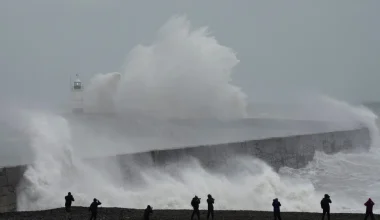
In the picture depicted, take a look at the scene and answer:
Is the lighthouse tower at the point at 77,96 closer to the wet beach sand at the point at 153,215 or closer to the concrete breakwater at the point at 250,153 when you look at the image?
the concrete breakwater at the point at 250,153

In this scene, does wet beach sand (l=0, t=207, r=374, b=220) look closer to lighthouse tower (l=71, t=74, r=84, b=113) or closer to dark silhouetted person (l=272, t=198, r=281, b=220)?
dark silhouetted person (l=272, t=198, r=281, b=220)

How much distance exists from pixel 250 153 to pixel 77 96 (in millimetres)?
24255

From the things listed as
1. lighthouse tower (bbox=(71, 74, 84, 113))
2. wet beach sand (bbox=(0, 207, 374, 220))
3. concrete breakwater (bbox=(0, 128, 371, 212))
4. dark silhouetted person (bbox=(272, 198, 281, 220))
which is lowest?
wet beach sand (bbox=(0, 207, 374, 220))

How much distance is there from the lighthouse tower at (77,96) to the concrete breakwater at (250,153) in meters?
22.1

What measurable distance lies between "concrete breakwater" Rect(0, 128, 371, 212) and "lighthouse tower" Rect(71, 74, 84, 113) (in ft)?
72.5

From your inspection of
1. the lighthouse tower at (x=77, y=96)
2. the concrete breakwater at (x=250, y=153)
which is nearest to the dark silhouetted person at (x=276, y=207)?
the concrete breakwater at (x=250, y=153)

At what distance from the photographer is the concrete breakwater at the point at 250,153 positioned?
1034cm

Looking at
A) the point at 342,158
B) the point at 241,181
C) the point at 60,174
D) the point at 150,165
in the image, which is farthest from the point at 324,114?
the point at 60,174

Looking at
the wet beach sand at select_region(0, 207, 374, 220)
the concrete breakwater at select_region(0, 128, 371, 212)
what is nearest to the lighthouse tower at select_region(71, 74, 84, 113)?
the concrete breakwater at select_region(0, 128, 371, 212)

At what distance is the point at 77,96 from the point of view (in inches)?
1468

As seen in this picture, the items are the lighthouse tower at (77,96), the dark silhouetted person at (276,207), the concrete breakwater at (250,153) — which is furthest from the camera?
the lighthouse tower at (77,96)

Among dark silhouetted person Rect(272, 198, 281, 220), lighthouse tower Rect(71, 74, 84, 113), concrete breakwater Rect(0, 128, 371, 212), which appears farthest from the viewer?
lighthouse tower Rect(71, 74, 84, 113)

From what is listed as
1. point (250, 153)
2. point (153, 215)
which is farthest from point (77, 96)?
point (153, 215)

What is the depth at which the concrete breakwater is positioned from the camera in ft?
33.9
